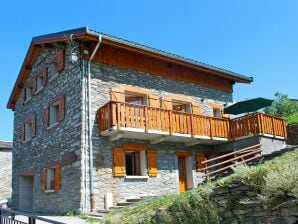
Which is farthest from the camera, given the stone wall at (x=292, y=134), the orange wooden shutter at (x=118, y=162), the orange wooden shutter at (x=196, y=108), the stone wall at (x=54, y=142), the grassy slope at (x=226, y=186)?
the stone wall at (x=292, y=134)

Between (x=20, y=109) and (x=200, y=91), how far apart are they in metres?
10.4

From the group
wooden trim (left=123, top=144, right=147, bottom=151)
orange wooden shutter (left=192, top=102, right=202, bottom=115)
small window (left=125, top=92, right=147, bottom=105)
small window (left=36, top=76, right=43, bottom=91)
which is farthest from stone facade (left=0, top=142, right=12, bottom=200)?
orange wooden shutter (left=192, top=102, right=202, bottom=115)

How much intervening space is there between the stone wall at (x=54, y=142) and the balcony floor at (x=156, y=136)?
1380 mm

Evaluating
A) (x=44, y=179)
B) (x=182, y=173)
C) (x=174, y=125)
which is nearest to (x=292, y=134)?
(x=182, y=173)

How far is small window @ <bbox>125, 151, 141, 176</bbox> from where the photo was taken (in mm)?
14703

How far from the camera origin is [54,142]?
15852 millimetres

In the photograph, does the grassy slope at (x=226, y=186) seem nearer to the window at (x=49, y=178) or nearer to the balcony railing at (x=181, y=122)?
the balcony railing at (x=181, y=122)

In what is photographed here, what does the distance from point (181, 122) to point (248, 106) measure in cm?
416

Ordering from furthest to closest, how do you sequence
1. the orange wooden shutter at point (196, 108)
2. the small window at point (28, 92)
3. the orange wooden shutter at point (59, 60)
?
the small window at point (28, 92) < the orange wooden shutter at point (196, 108) < the orange wooden shutter at point (59, 60)

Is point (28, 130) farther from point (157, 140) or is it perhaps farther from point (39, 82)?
point (157, 140)

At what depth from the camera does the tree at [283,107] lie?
2737 centimetres

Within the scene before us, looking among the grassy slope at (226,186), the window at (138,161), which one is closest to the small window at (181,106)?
the window at (138,161)

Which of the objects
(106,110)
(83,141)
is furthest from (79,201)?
(106,110)

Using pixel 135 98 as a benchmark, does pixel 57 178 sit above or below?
below
